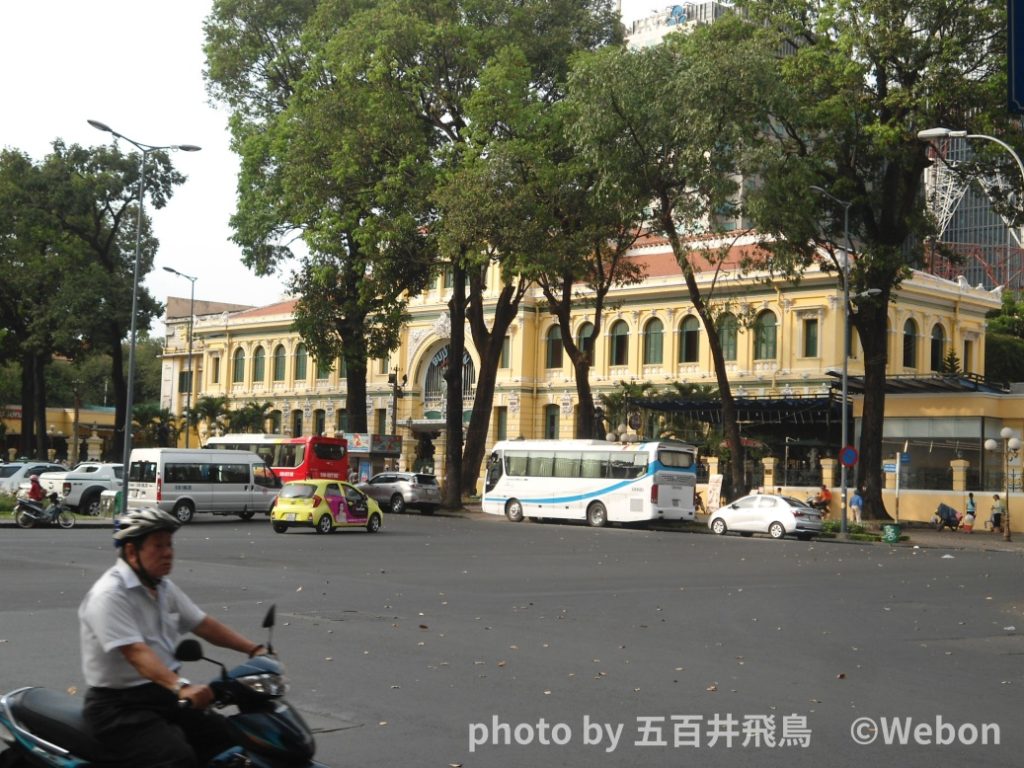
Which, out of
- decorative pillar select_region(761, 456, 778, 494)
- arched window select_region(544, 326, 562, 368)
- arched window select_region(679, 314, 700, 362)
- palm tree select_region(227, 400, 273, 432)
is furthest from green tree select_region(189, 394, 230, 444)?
decorative pillar select_region(761, 456, 778, 494)

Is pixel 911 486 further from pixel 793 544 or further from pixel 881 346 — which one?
pixel 793 544

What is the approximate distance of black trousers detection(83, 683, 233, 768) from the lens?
206 inches

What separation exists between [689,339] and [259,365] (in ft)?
106

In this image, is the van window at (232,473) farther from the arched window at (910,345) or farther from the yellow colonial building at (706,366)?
the arched window at (910,345)

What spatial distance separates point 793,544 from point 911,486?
1575cm

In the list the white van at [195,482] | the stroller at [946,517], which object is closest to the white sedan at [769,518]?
the stroller at [946,517]

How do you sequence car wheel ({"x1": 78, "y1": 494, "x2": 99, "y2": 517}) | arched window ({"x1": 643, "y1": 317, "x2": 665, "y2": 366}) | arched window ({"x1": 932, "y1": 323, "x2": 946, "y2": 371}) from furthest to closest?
arched window ({"x1": 643, "y1": 317, "x2": 665, "y2": 366}), arched window ({"x1": 932, "y1": 323, "x2": 946, "y2": 371}), car wheel ({"x1": 78, "y1": 494, "x2": 99, "y2": 517})

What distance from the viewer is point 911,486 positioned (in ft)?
165

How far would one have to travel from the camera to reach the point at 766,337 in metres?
63.6

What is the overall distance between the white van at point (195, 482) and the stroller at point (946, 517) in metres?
22.6

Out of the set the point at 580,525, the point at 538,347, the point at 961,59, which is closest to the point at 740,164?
the point at 961,59

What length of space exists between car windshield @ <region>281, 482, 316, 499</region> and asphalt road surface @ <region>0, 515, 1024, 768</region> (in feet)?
25.3

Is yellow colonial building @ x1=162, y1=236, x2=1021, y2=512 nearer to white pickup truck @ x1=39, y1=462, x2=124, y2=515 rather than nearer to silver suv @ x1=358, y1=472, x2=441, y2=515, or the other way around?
silver suv @ x1=358, y1=472, x2=441, y2=515

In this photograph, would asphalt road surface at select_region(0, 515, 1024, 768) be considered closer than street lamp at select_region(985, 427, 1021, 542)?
Yes
